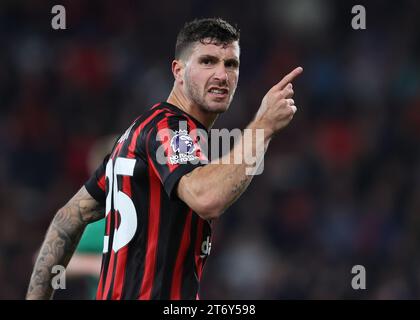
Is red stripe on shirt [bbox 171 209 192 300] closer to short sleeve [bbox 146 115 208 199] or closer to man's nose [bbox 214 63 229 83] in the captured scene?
short sleeve [bbox 146 115 208 199]

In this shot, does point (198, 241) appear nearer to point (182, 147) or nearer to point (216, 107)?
point (182, 147)

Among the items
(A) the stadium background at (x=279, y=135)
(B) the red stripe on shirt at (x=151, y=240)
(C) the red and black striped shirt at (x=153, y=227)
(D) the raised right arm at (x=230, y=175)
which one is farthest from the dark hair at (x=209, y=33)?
(A) the stadium background at (x=279, y=135)

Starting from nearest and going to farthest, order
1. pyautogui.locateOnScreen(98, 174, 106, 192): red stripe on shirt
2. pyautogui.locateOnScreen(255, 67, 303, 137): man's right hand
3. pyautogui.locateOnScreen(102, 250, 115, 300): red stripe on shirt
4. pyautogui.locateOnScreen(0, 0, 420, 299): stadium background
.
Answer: pyautogui.locateOnScreen(255, 67, 303, 137): man's right hand
pyautogui.locateOnScreen(102, 250, 115, 300): red stripe on shirt
pyautogui.locateOnScreen(98, 174, 106, 192): red stripe on shirt
pyautogui.locateOnScreen(0, 0, 420, 299): stadium background

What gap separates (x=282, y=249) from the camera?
9.29 m

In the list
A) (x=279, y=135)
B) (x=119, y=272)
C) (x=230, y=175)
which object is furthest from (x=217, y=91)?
(x=279, y=135)

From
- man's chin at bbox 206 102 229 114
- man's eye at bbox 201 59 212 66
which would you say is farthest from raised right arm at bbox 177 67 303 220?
man's eye at bbox 201 59 212 66

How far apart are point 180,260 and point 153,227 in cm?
18

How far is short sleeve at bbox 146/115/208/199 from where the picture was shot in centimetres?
355

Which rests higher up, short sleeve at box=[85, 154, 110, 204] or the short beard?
the short beard

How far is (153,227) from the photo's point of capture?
3699 mm

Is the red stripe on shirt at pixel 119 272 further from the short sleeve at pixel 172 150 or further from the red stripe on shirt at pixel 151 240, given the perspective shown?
the short sleeve at pixel 172 150

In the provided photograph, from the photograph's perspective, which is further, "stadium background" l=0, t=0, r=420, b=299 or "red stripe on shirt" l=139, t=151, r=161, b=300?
"stadium background" l=0, t=0, r=420, b=299

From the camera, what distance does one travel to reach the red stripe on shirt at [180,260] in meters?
3.71

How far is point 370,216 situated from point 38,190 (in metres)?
3.66
